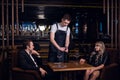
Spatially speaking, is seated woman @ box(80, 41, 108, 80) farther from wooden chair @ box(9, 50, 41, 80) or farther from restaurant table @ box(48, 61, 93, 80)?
wooden chair @ box(9, 50, 41, 80)

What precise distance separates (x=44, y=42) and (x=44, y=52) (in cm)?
147

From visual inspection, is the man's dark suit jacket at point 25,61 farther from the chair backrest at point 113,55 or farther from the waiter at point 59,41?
the chair backrest at point 113,55

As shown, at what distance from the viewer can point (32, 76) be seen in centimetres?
425

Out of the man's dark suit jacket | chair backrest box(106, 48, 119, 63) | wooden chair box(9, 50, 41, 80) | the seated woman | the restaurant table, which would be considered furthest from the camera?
chair backrest box(106, 48, 119, 63)

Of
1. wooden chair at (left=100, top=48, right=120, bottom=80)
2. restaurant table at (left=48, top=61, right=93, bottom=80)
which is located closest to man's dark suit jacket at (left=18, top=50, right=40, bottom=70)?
restaurant table at (left=48, top=61, right=93, bottom=80)

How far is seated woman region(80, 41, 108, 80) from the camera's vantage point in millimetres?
4488

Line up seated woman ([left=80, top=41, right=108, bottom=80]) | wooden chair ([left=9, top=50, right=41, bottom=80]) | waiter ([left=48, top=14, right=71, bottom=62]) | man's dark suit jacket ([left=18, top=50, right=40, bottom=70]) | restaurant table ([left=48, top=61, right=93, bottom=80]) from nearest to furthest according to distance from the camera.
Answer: restaurant table ([left=48, top=61, right=93, bottom=80]), wooden chair ([left=9, top=50, right=41, bottom=80]), man's dark suit jacket ([left=18, top=50, right=40, bottom=70]), seated woman ([left=80, top=41, right=108, bottom=80]), waiter ([left=48, top=14, right=71, bottom=62])

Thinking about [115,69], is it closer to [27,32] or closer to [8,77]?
[8,77]

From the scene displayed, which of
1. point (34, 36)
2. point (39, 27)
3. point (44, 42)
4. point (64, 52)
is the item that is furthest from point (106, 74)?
point (39, 27)

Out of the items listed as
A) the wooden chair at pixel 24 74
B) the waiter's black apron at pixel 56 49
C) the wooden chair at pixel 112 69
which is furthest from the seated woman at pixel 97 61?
the wooden chair at pixel 24 74

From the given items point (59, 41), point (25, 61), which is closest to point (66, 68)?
point (25, 61)

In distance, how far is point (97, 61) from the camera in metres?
4.59

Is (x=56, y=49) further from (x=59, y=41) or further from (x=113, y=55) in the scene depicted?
(x=113, y=55)

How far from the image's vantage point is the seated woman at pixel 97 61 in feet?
14.7
